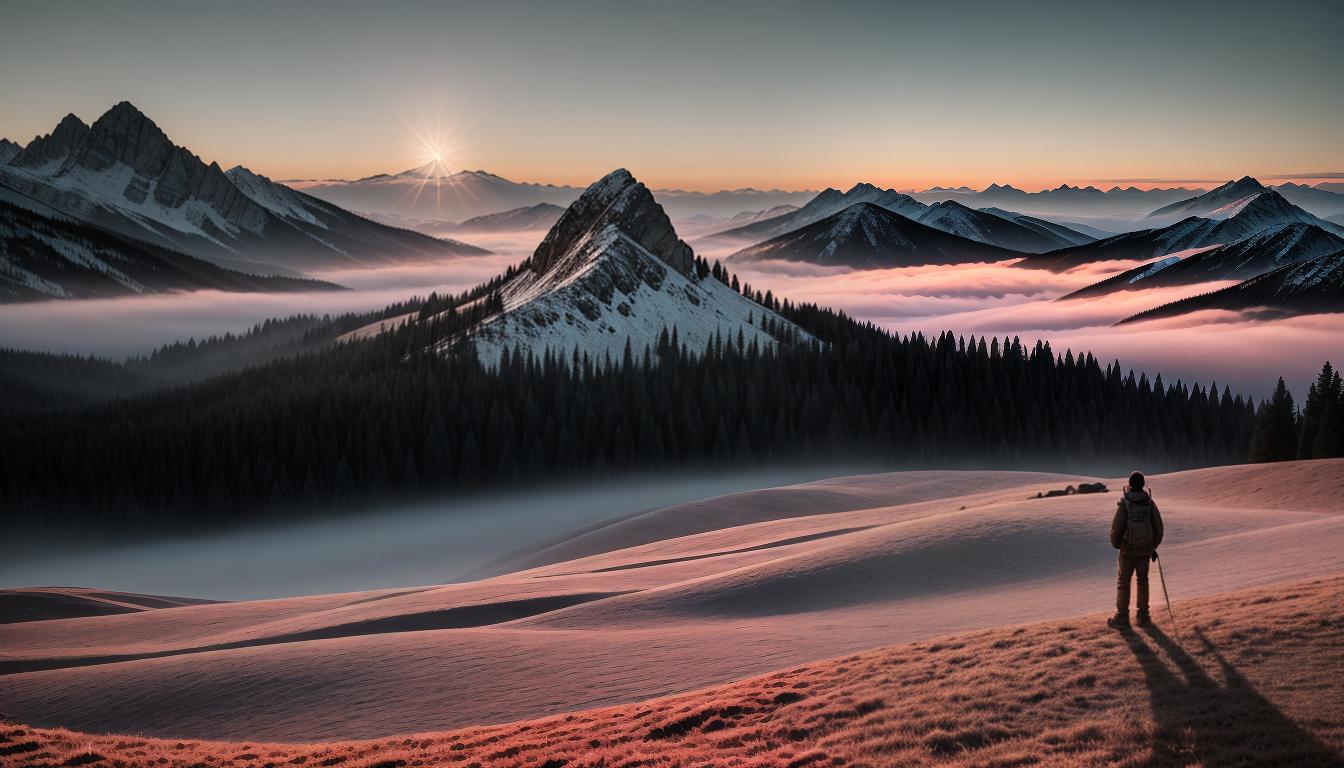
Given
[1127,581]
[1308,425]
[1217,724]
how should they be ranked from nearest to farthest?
[1217,724] → [1127,581] → [1308,425]

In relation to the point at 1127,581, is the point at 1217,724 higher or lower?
lower

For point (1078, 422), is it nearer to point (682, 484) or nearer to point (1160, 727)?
point (682, 484)

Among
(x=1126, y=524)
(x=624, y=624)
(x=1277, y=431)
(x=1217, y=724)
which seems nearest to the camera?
(x=1217, y=724)

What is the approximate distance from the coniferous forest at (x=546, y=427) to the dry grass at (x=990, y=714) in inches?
3842

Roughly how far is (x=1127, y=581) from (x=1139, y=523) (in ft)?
5.06

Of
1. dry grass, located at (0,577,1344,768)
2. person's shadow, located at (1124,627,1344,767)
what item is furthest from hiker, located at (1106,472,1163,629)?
person's shadow, located at (1124,627,1344,767)

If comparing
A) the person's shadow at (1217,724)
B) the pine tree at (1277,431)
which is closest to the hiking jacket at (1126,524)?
the person's shadow at (1217,724)

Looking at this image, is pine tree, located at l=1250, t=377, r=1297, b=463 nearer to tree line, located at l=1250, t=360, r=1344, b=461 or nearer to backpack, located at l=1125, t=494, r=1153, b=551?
tree line, located at l=1250, t=360, r=1344, b=461

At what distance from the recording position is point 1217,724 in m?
15.2

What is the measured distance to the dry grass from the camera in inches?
597

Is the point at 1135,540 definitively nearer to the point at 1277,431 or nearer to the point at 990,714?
the point at 990,714

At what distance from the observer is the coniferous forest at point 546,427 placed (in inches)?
4545

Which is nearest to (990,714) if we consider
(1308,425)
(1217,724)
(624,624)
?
(1217,724)

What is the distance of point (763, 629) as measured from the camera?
29.2 metres
